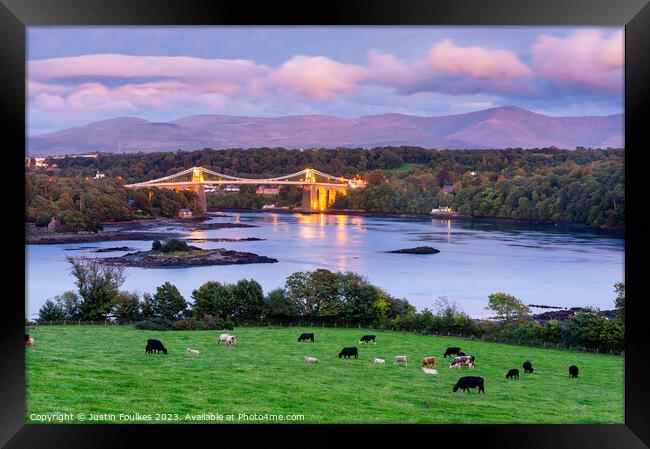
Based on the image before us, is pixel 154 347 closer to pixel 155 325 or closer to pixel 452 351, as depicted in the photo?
pixel 155 325

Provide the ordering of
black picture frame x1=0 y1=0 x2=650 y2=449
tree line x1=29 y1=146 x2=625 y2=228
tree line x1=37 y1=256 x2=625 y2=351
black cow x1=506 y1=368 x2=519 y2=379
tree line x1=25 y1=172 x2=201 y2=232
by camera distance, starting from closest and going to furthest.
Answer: black picture frame x1=0 y1=0 x2=650 y2=449, black cow x1=506 y1=368 x2=519 y2=379, tree line x1=37 y1=256 x2=625 y2=351, tree line x1=25 y1=172 x2=201 y2=232, tree line x1=29 y1=146 x2=625 y2=228

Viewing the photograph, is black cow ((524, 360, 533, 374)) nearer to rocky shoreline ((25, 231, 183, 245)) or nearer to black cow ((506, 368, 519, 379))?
black cow ((506, 368, 519, 379))

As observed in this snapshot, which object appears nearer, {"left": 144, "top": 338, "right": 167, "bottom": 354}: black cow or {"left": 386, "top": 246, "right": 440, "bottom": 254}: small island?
{"left": 144, "top": 338, "right": 167, "bottom": 354}: black cow

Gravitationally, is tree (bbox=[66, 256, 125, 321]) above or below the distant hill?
below

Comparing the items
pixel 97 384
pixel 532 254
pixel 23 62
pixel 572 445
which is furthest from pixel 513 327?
pixel 23 62

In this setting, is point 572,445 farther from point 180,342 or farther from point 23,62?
point 23,62

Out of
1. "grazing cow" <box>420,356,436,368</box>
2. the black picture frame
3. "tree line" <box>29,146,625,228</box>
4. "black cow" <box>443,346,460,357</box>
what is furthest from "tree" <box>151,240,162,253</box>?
"black cow" <box>443,346,460,357</box>
